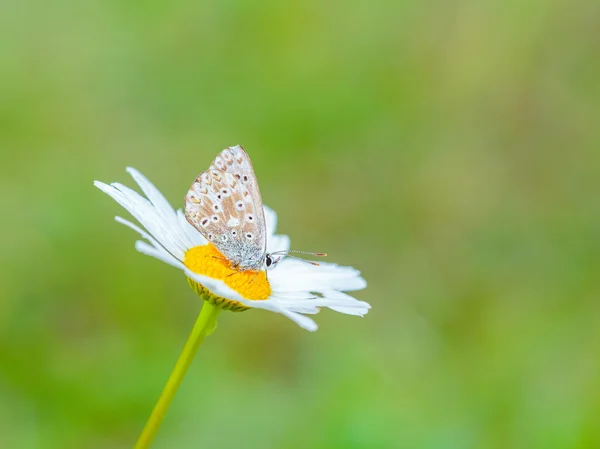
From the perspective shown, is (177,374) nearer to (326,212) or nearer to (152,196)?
(152,196)

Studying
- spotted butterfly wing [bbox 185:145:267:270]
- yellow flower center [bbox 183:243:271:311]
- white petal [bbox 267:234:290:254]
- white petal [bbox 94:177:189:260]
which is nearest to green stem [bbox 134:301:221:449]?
yellow flower center [bbox 183:243:271:311]

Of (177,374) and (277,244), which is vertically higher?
(277,244)

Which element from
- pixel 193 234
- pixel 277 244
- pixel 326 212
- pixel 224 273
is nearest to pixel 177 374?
pixel 224 273

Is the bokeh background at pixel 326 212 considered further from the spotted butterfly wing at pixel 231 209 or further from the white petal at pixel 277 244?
the spotted butterfly wing at pixel 231 209

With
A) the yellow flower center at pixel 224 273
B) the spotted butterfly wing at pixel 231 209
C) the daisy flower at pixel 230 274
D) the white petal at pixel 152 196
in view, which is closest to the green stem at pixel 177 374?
the daisy flower at pixel 230 274

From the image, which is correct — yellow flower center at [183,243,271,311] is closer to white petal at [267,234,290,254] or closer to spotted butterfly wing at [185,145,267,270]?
spotted butterfly wing at [185,145,267,270]

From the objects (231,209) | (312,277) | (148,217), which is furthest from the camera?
(312,277)
